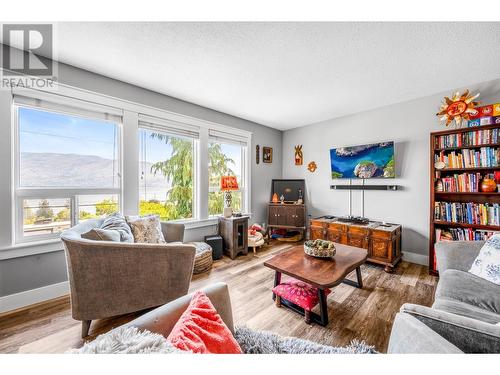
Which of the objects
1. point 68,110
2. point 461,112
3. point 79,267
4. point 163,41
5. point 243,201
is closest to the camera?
point 79,267

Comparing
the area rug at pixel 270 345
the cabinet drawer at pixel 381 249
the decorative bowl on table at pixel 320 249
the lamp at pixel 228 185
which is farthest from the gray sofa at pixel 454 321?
the lamp at pixel 228 185

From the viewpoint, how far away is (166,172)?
2867 millimetres

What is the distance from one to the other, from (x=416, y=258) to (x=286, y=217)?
1.95m

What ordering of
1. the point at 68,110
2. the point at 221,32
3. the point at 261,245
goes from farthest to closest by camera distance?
the point at 261,245
the point at 68,110
the point at 221,32

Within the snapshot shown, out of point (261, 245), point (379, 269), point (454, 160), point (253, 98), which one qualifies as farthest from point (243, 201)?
point (454, 160)

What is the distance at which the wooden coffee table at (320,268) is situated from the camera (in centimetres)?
154

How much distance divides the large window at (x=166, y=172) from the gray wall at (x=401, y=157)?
2.41 meters

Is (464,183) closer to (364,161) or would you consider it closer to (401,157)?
(401,157)

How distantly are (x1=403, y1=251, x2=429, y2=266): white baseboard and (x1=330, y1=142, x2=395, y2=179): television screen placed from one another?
114cm

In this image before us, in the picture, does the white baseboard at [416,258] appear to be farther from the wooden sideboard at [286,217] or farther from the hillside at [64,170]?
the hillside at [64,170]

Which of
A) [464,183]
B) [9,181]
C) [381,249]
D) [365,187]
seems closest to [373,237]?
[381,249]

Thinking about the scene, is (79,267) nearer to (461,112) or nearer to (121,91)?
(121,91)

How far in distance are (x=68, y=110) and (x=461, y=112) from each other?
4.28 m

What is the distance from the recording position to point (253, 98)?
2.80 m
